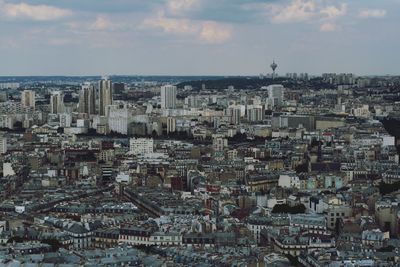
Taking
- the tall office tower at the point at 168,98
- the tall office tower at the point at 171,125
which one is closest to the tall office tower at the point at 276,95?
the tall office tower at the point at 168,98

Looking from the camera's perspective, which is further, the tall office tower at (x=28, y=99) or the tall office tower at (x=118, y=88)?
the tall office tower at (x=118, y=88)

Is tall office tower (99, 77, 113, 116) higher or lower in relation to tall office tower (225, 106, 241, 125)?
higher

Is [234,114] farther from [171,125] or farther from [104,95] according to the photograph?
[104,95]

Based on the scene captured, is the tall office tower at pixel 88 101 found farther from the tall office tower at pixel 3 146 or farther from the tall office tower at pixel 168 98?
the tall office tower at pixel 3 146

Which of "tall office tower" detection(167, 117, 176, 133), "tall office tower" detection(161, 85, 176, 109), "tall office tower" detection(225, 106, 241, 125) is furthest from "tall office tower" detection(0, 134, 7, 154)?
"tall office tower" detection(161, 85, 176, 109)

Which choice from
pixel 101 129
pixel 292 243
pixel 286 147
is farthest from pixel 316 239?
pixel 101 129

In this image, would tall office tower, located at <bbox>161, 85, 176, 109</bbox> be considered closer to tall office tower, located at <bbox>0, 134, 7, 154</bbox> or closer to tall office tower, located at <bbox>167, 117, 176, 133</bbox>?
tall office tower, located at <bbox>167, 117, 176, 133</bbox>

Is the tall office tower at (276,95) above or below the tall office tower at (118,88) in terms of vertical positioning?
above

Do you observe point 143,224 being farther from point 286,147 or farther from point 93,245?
point 286,147

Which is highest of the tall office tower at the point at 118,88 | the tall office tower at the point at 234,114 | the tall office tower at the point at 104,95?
the tall office tower at the point at 104,95

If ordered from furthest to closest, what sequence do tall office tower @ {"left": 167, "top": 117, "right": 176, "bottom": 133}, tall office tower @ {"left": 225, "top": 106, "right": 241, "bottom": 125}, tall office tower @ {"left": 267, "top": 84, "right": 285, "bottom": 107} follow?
tall office tower @ {"left": 267, "top": 84, "right": 285, "bottom": 107}
tall office tower @ {"left": 225, "top": 106, "right": 241, "bottom": 125}
tall office tower @ {"left": 167, "top": 117, "right": 176, "bottom": 133}

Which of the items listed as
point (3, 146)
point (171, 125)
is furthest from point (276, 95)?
point (3, 146)

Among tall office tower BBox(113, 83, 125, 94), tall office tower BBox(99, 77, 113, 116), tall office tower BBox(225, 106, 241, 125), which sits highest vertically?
tall office tower BBox(99, 77, 113, 116)
